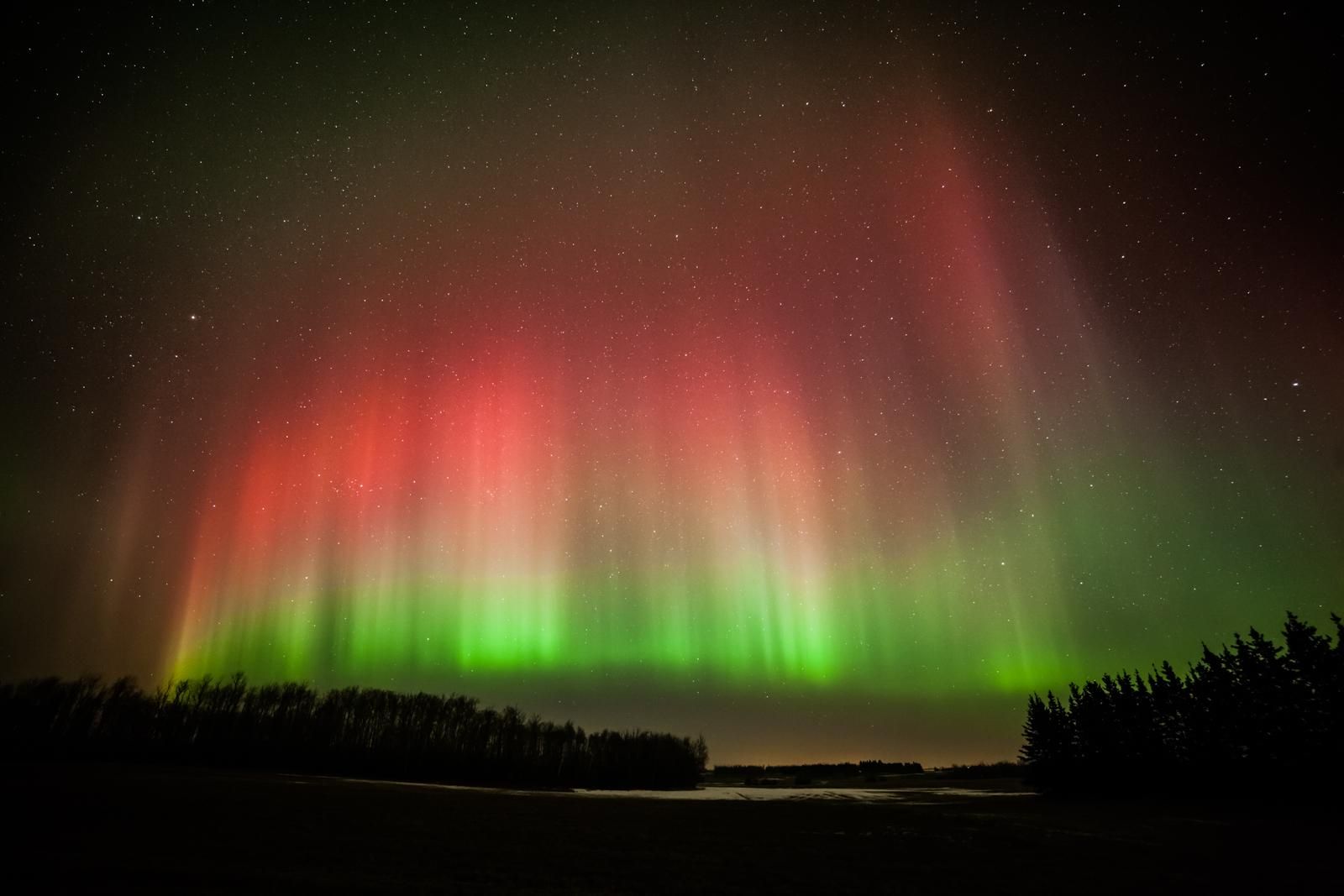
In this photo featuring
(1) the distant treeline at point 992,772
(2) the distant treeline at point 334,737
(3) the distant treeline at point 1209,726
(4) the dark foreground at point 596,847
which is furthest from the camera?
(1) the distant treeline at point 992,772

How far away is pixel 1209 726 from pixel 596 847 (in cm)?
6129

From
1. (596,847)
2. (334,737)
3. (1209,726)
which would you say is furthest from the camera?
(334,737)

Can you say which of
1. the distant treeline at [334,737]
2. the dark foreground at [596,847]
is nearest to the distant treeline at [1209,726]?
the dark foreground at [596,847]

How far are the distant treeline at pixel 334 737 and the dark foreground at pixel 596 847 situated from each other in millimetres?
68453

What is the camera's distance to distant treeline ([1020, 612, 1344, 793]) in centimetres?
4488

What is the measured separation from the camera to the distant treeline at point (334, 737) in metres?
90.8

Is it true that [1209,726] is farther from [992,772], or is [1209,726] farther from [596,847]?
[992,772]

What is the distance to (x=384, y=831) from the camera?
24.0 meters

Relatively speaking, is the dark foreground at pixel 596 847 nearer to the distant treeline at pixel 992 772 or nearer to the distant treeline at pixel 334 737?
the distant treeline at pixel 334 737

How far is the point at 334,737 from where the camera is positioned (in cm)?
10406

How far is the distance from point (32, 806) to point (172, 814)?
6204 millimetres

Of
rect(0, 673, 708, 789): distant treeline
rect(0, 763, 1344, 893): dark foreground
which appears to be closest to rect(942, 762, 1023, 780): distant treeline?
rect(0, 673, 708, 789): distant treeline

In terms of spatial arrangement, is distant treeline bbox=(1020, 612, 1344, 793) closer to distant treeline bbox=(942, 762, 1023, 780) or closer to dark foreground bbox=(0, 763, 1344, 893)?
dark foreground bbox=(0, 763, 1344, 893)

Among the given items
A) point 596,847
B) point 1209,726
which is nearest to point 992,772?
point 1209,726
